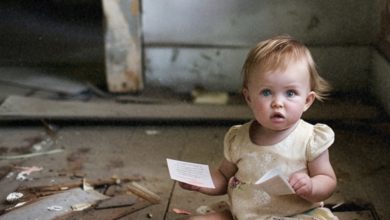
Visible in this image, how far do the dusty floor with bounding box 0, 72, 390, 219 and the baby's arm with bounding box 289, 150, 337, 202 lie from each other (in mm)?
388

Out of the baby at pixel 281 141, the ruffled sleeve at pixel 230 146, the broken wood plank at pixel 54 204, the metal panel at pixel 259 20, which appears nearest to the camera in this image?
the baby at pixel 281 141

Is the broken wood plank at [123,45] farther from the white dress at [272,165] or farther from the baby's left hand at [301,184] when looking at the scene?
the baby's left hand at [301,184]

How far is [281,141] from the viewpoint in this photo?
160 cm

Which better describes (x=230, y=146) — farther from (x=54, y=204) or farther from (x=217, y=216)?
(x=54, y=204)

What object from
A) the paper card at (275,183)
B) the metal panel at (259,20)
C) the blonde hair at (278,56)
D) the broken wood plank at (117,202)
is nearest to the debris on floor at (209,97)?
the metal panel at (259,20)

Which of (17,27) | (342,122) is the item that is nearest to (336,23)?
(342,122)

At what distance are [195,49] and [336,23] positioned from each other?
0.66 meters

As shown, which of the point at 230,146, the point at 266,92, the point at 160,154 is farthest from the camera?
the point at 160,154

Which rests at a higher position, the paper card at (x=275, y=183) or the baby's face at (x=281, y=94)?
the baby's face at (x=281, y=94)

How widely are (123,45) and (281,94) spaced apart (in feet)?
4.95

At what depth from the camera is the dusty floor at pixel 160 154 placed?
2.01m

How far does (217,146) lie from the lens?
2434 mm

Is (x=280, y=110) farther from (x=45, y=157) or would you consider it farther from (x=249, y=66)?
(x=45, y=157)

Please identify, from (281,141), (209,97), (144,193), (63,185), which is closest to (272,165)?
(281,141)
